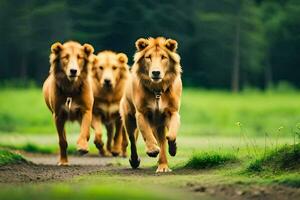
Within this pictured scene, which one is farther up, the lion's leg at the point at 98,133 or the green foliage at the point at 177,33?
the green foliage at the point at 177,33

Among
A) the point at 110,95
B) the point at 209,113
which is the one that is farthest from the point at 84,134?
the point at 209,113

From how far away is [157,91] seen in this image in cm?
1234

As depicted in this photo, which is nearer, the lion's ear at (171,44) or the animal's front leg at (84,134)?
the lion's ear at (171,44)

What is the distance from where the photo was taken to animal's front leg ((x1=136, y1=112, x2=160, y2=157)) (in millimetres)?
11734

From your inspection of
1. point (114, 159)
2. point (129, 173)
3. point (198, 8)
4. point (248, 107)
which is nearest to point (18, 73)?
point (198, 8)

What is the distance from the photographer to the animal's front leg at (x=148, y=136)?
38.5ft

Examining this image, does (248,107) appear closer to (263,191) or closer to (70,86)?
(70,86)

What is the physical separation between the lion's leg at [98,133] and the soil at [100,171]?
182 millimetres

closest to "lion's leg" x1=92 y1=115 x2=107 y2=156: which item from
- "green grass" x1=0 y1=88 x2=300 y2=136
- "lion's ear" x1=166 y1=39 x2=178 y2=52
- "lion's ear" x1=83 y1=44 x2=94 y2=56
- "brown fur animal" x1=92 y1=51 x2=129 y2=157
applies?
"brown fur animal" x1=92 y1=51 x2=129 y2=157

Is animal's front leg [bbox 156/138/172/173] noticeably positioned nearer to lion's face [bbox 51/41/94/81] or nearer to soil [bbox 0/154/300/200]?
soil [bbox 0/154/300/200]

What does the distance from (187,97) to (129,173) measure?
25.3 m

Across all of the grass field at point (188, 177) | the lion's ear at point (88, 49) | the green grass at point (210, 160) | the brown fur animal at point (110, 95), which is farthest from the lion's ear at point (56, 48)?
the green grass at point (210, 160)

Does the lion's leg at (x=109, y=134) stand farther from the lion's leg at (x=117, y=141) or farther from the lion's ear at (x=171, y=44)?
the lion's ear at (x=171, y=44)

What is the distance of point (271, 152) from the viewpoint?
11109 mm
